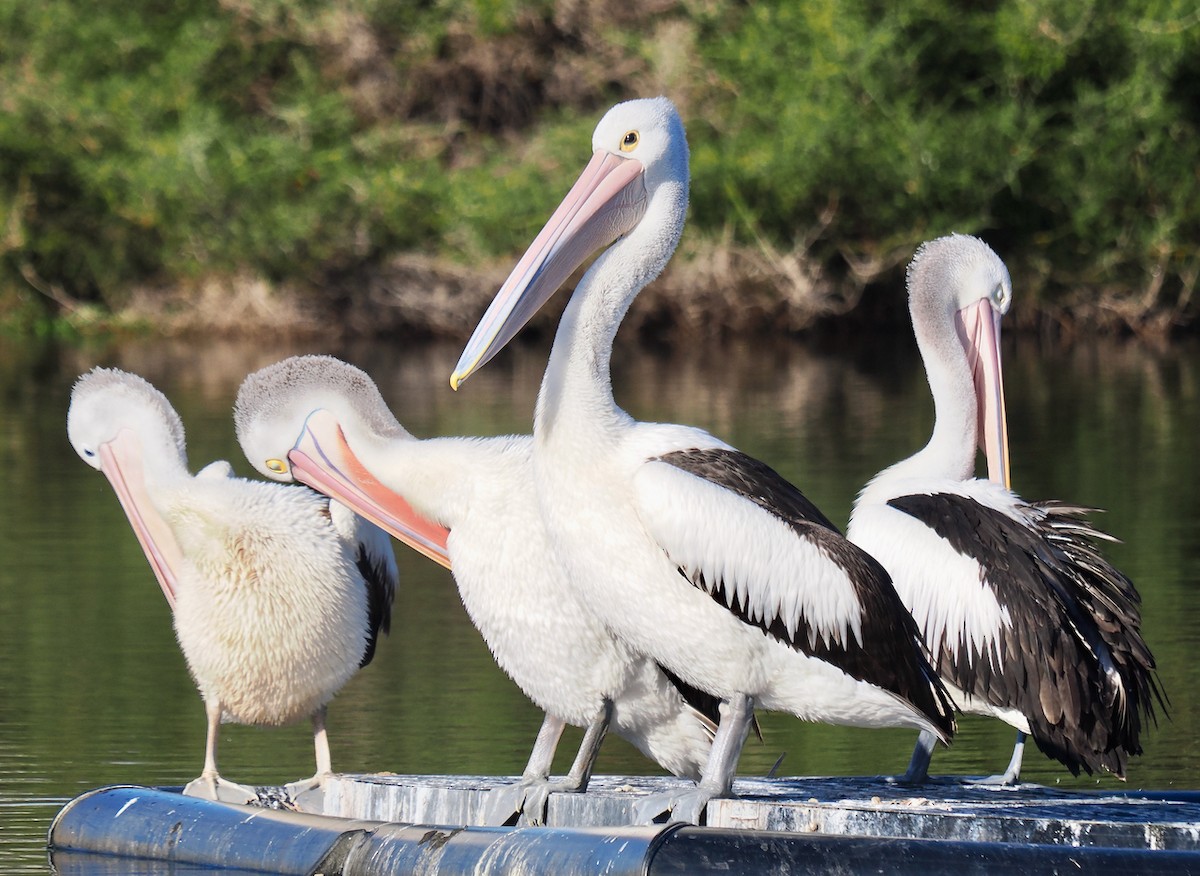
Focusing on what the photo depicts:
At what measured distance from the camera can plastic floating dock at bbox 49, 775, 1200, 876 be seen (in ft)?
14.6

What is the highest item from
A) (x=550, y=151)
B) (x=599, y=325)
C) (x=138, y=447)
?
(x=550, y=151)

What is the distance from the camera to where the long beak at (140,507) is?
238 inches

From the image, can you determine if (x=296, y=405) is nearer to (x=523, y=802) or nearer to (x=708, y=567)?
(x=523, y=802)

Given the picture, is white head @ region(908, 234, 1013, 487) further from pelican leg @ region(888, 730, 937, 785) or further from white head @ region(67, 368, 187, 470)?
white head @ region(67, 368, 187, 470)

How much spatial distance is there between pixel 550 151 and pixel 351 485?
61.1 ft

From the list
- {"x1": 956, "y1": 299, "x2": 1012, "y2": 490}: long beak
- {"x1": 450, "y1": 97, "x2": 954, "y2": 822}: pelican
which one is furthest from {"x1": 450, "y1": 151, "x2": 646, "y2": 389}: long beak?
{"x1": 956, "y1": 299, "x2": 1012, "y2": 490}: long beak

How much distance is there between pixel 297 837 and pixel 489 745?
1.68 m

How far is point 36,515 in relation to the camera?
11867mm

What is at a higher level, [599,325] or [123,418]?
[599,325]

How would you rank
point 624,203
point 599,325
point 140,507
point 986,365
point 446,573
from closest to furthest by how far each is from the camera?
1. point 599,325
2. point 624,203
3. point 140,507
4. point 986,365
5. point 446,573

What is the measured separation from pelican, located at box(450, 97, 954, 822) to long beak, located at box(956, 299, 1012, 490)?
5.97ft

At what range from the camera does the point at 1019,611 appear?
5312mm

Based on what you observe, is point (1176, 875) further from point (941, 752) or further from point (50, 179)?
point (50, 179)

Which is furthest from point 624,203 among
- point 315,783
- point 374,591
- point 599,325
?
point 315,783
